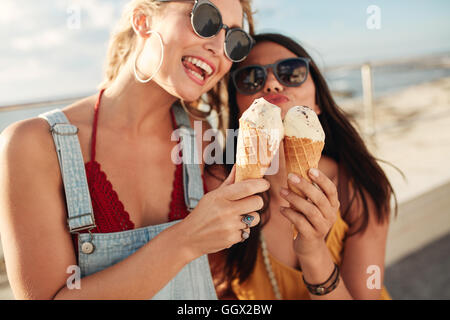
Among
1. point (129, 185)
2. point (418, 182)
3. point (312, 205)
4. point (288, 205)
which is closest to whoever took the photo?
point (312, 205)

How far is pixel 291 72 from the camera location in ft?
5.94

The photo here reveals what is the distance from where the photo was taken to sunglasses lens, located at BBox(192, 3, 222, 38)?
152 cm

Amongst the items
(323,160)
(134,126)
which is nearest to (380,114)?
(323,160)

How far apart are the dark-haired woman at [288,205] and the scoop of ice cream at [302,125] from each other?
0.45 meters

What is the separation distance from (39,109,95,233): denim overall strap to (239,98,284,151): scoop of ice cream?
2.81 feet

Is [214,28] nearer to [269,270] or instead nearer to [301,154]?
[301,154]

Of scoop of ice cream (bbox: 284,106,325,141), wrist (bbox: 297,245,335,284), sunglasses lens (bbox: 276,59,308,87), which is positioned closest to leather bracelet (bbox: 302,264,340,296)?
wrist (bbox: 297,245,335,284)

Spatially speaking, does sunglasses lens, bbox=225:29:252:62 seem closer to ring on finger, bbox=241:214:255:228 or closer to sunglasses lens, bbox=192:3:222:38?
sunglasses lens, bbox=192:3:222:38

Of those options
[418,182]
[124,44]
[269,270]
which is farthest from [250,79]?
[418,182]

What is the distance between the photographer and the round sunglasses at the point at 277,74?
1.80m

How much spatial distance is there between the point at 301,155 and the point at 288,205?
0.62m

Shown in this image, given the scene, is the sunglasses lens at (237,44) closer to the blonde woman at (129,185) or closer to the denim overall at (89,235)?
the blonde woman at (129,185)

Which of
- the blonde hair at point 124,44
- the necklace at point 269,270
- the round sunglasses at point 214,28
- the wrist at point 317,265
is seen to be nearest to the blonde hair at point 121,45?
the blonde hair at point 124,44
